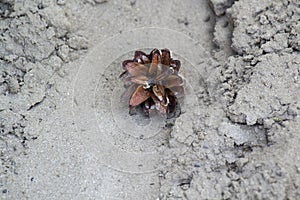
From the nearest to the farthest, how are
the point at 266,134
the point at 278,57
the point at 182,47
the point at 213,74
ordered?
the point at 266,134
the point at 278,57
the point at 213,74
the point at 182,47

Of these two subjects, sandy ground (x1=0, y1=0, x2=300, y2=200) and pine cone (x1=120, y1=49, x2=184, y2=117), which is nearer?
sandy ground (x1=0, y1=0, x2=300, y2=200)

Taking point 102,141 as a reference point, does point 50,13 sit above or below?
above

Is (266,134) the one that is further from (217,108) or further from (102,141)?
(102,141)

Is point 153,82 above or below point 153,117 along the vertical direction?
above

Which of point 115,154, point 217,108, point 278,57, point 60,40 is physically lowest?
point 115,154

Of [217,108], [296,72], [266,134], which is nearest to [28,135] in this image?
[217,108]

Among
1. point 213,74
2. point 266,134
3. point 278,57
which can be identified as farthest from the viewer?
point 213,74

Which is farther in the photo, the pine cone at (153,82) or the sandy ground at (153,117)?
the pine cone at (153,82)

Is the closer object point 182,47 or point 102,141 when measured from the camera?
point 102,141
